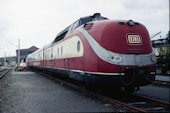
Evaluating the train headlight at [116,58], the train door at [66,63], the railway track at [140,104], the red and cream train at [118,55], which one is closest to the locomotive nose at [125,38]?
the red and cream train at [118,55]

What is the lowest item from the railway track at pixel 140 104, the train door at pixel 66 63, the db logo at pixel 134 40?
the railway track at pixel 140 104

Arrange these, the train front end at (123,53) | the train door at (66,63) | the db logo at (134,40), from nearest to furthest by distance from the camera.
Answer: the train front end at (123,53) → the db logo at (134,40) → the train door at (66,63)

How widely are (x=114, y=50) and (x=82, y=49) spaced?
1546mm

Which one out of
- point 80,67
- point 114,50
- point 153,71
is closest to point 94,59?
point 114,50

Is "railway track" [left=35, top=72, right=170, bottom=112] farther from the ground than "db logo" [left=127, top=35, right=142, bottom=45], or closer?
closer

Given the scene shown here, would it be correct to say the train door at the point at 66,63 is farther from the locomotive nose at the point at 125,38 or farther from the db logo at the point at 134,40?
the db logo at the point at 134,40

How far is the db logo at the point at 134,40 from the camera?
241 inches

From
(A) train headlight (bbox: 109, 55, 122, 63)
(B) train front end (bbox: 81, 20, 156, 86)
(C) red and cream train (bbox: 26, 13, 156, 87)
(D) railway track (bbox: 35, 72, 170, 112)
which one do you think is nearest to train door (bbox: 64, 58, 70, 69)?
(C) red and cream train (bbox: 26, 13, 156, 87)

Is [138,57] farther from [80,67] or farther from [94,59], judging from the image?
[80,67]

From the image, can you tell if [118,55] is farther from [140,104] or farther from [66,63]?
[66,63]

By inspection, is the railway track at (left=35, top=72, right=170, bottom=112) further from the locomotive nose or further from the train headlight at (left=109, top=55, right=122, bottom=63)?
the locomotive nose

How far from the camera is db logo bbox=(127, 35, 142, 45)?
6.13 metres

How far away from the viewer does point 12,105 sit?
603 centimetres

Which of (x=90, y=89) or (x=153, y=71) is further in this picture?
(x=90, y=89)
